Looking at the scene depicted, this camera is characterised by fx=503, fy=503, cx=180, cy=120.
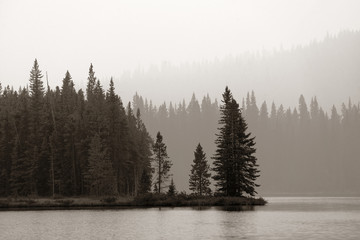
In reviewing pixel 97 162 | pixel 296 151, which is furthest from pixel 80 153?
pixel 296 151

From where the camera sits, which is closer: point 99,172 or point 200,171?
point 200,171

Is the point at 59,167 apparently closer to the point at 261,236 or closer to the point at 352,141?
the point at 261,236

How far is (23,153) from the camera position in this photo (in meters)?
92.2

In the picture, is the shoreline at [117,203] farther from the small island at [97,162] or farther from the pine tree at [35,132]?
the pine tree at [35,132]

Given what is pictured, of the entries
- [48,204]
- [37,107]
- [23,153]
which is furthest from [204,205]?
[37,107]

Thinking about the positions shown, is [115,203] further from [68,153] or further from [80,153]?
[68,153]

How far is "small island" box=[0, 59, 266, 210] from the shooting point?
2982 inches

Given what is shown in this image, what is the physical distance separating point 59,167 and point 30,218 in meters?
38.1

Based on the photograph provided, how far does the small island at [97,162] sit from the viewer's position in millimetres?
75750

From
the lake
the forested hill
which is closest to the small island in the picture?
the lake

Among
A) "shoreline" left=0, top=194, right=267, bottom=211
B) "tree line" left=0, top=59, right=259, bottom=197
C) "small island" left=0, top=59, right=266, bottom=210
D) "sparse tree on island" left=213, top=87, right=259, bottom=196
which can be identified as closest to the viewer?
"shoreline" left=0, top=194, right=267, bottom=211

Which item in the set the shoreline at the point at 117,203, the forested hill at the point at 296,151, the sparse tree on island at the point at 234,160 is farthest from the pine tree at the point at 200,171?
the forested hill at the point at 296,151

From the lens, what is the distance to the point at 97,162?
82125 millimetres

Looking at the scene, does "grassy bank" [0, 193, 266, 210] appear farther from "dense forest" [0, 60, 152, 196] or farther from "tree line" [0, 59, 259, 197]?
"dense forest" [0, 60, 152, 196]
